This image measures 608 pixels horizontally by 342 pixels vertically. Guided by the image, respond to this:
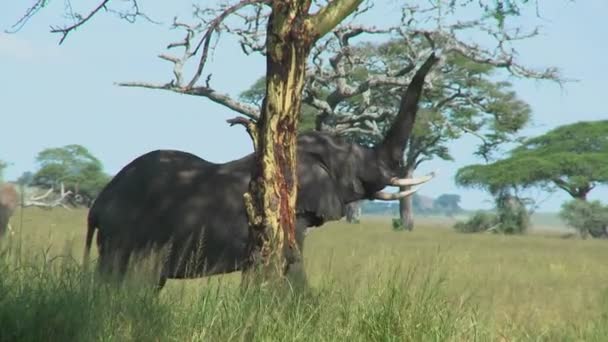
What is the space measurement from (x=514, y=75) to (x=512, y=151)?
34.1 meters

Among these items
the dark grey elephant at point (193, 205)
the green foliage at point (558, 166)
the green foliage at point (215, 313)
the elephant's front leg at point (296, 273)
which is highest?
the green foliage at point (558, 166)

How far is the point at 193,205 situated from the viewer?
335 inches

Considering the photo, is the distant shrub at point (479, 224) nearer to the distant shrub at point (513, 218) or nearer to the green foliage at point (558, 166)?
the distant shrub at point (513, 218)

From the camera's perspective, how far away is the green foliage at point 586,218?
52000mm

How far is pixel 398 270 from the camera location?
695 centimetres

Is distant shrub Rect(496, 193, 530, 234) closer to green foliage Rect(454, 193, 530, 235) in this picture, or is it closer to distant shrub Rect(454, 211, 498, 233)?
green foliage Rect(454, 193, 530, 235)

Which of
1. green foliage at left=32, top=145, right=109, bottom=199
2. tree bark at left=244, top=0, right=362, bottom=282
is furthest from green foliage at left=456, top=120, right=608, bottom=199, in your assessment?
tree bark at left=244, top=0, right=362, bottom=282

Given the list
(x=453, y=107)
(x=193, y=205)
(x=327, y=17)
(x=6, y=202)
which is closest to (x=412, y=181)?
(x=193, y=205)

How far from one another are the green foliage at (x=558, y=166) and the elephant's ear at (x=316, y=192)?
47929mm

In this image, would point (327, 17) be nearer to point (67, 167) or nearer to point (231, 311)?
point (231, 311)

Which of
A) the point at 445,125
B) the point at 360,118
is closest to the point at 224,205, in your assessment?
the point at 360,118

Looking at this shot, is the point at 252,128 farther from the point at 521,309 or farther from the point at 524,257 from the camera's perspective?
the point at 524,257

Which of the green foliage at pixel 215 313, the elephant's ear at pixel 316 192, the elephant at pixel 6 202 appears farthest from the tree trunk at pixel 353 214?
the green foliage at pixel 215 313

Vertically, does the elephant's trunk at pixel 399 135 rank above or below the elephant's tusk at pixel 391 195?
above
